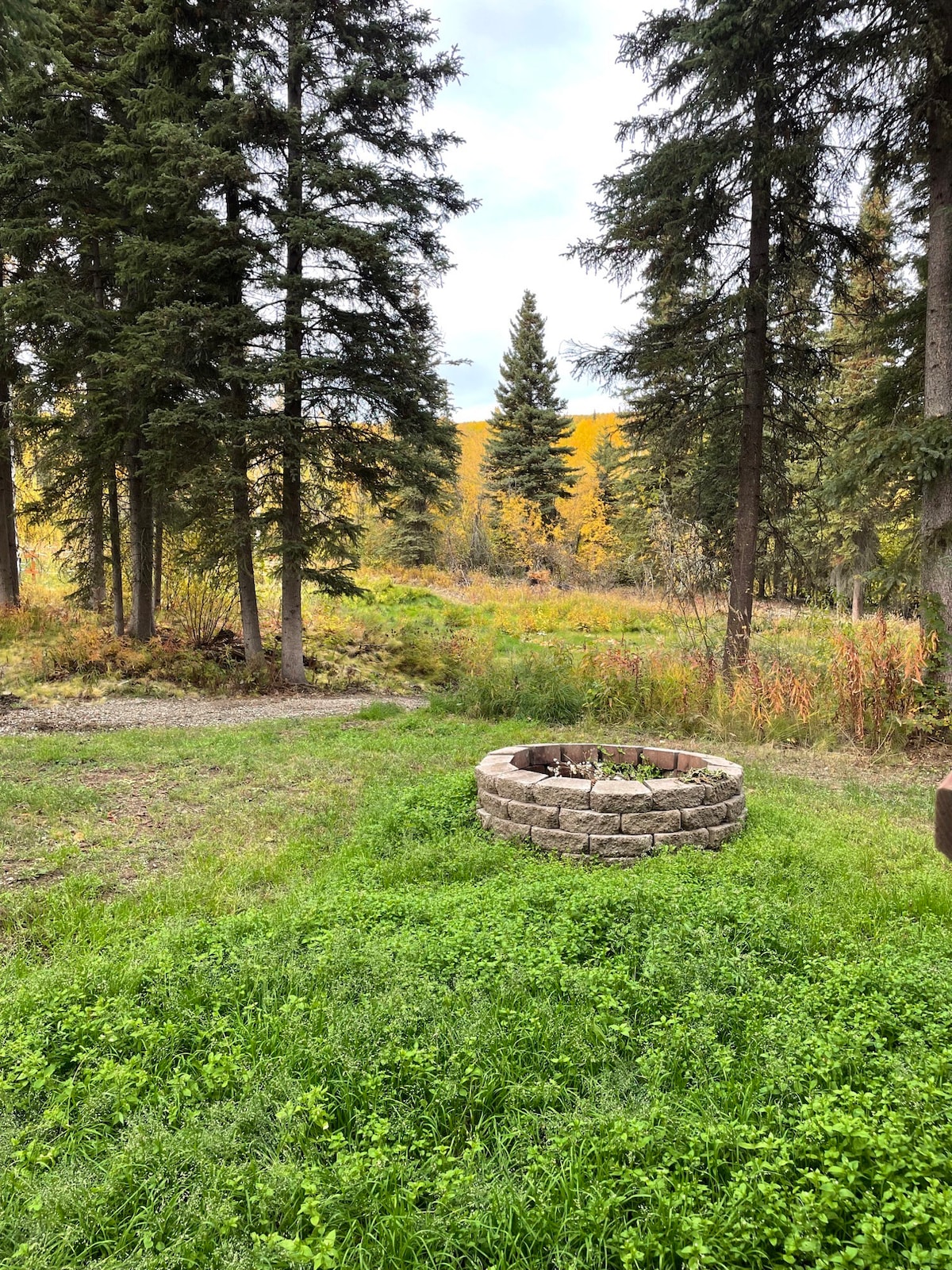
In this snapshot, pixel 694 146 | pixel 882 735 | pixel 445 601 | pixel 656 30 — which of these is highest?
pixel 656 30

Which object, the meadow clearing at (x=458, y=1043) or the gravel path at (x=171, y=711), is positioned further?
the gravel path at (x=171, y=711)

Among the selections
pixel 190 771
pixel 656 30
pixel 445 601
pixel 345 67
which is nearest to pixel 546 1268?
pixel 190 771

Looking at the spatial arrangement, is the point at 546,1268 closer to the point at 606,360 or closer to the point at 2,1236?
the point at 2,1236

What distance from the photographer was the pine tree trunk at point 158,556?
1110 centimetres

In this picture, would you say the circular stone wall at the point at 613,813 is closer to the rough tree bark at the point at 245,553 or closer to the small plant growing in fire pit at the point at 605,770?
the small plant growing in fire pit at the point at 605,770

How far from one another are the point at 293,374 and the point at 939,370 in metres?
7.38

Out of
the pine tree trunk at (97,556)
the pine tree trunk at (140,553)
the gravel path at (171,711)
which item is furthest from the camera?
the pine tree trunk at (97,556)

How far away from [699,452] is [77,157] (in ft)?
31.5

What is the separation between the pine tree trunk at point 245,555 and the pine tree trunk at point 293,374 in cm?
51

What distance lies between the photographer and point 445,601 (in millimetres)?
17562

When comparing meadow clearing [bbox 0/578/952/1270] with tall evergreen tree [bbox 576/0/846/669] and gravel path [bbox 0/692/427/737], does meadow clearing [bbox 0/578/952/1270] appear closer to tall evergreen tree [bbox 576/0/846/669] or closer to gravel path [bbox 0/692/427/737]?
gravel path [bbox 0/692/427/737]

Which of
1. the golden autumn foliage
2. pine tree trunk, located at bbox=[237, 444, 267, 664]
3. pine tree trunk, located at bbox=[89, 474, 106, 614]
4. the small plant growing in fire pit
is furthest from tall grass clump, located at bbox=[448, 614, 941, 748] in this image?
Result: the golden autumn foliage

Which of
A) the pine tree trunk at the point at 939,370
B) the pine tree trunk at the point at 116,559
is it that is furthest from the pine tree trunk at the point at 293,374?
the pine tree trunk at the point at 939,370

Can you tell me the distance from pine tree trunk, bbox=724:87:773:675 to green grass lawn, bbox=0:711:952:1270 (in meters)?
4.69
